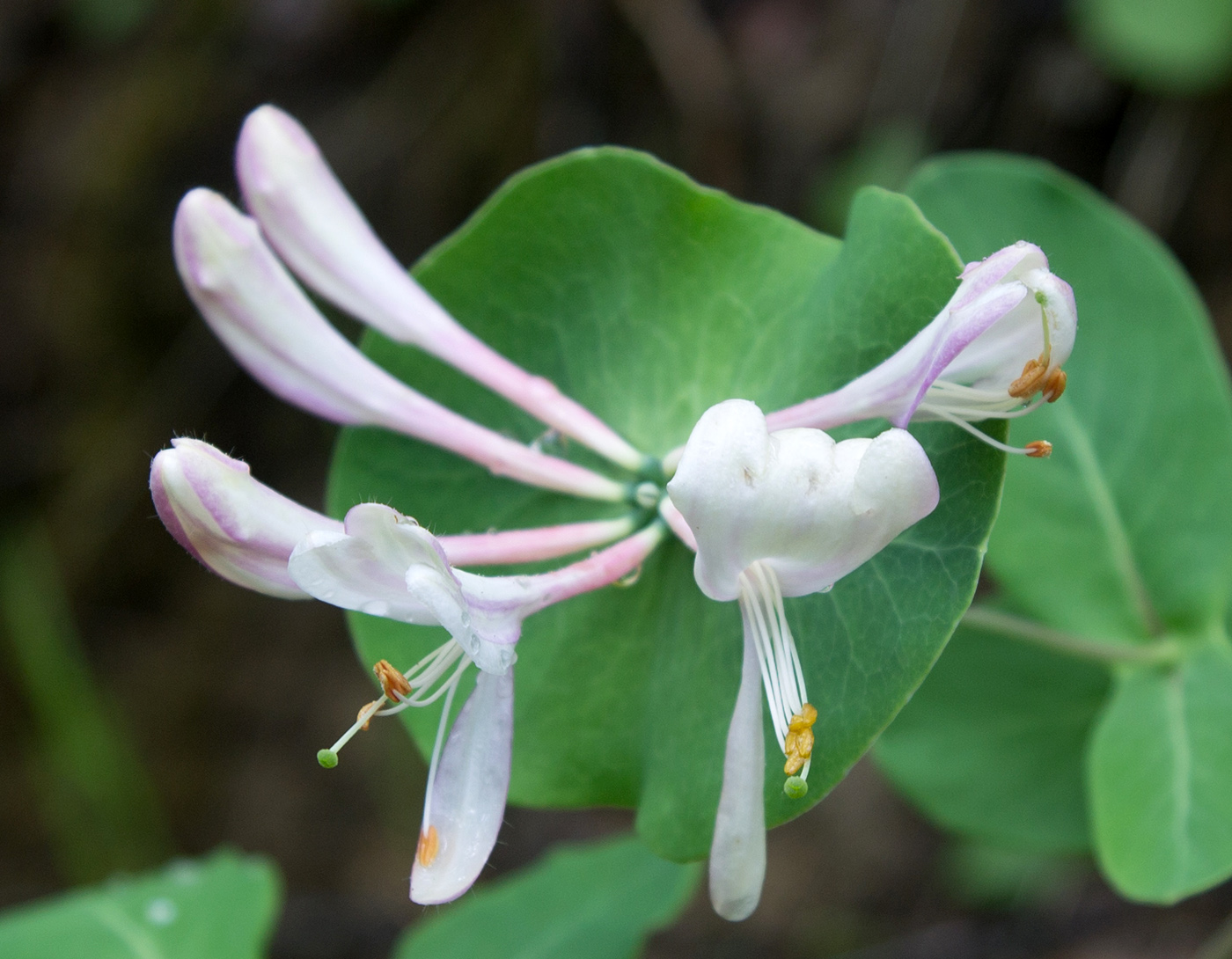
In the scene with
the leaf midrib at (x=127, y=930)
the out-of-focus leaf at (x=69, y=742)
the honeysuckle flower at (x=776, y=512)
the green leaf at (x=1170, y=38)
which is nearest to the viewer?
the honeysuckle flower at (x=776, y=512)

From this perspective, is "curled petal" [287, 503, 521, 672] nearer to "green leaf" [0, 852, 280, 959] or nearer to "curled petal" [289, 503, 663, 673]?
"curled petal" [289, 503, 663, 673]

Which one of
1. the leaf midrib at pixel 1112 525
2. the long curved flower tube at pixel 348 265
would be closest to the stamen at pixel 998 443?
the long curved flower tube at pixel 348 265

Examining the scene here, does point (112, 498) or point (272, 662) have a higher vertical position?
point (112, 498)

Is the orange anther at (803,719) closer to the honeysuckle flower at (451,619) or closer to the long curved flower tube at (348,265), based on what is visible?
the honeysuckle flower at (451,619)

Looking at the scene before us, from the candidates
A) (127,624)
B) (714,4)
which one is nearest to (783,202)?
(714,4)

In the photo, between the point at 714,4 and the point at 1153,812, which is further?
the point at 714,4

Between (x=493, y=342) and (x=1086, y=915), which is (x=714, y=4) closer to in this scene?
(x=493, y=342)
